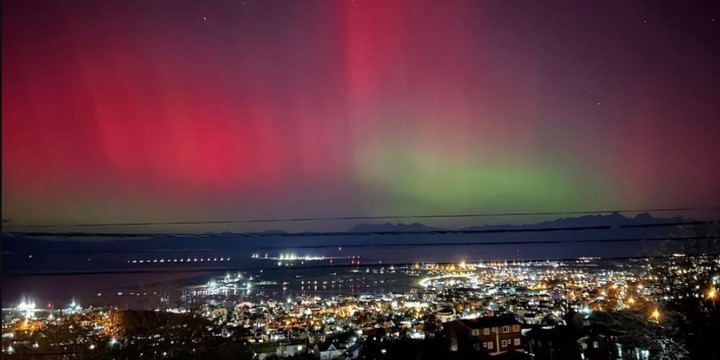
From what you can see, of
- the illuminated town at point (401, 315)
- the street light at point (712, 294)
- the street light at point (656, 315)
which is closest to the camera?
the illuminated town at point (401, 315)

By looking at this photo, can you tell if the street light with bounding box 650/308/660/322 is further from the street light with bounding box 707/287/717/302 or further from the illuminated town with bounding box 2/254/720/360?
the street light with bounding box 707/287/717/302

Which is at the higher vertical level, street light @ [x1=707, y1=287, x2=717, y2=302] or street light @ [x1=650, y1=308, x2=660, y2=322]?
street light @ [x1=707, y1=287, x2=717, y2=302]

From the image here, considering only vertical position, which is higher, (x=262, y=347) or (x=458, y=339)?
(x=262, y=347)

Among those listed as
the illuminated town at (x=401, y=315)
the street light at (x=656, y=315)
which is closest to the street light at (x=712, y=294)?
the illuminated town at (x=401, y=315)

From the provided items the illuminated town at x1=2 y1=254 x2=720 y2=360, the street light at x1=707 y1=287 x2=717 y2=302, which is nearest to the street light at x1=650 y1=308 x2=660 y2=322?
the illuminated town at x1=2 y1=254 x2=720 y2=360

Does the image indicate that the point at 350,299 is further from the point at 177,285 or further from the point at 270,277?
the point at 177,285

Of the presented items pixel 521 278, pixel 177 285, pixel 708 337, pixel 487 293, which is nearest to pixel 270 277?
pixel 177 285

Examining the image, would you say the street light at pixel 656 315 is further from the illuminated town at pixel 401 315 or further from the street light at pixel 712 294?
the street light at pixel 712 294

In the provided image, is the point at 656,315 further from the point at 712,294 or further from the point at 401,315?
the point at 401,315
